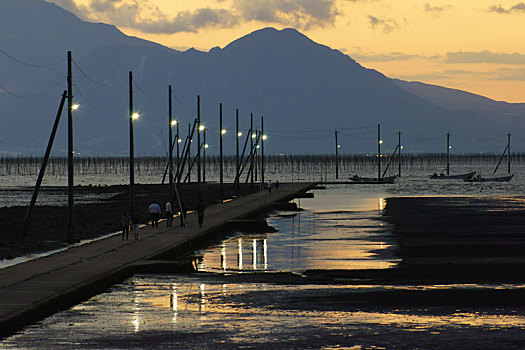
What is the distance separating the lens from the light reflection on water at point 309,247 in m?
27.6

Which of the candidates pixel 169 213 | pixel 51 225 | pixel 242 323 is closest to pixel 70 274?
pixel 242 323

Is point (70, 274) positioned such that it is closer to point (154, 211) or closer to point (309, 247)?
point (309, 247)

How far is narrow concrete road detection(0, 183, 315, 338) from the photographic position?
57.8 feet

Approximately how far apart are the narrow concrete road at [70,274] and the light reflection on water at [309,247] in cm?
199

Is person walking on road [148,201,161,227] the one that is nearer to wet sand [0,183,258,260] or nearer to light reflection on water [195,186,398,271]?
wet sand [0,183,258,260]

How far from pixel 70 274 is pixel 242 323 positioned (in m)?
8.09

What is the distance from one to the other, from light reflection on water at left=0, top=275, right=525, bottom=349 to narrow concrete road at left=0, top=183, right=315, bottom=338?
42 cm

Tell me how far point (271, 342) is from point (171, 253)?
1603 centimetres

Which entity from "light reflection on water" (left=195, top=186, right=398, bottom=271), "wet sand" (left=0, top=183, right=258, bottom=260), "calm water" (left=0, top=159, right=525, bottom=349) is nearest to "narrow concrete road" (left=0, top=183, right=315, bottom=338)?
"calm water" (left=0, top=159, right=525, bottom=349)

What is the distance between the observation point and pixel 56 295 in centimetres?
1905

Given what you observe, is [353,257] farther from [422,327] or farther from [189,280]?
[422,327]

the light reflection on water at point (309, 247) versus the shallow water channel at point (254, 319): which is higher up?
the shallow water channel at point (254, 319)

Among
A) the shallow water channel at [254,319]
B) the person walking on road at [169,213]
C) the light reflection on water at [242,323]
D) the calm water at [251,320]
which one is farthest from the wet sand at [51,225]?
the light reflection on water at [242,323]

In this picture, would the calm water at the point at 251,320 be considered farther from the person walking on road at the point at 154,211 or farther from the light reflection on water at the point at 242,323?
the person walking on road at the point at 154,211
